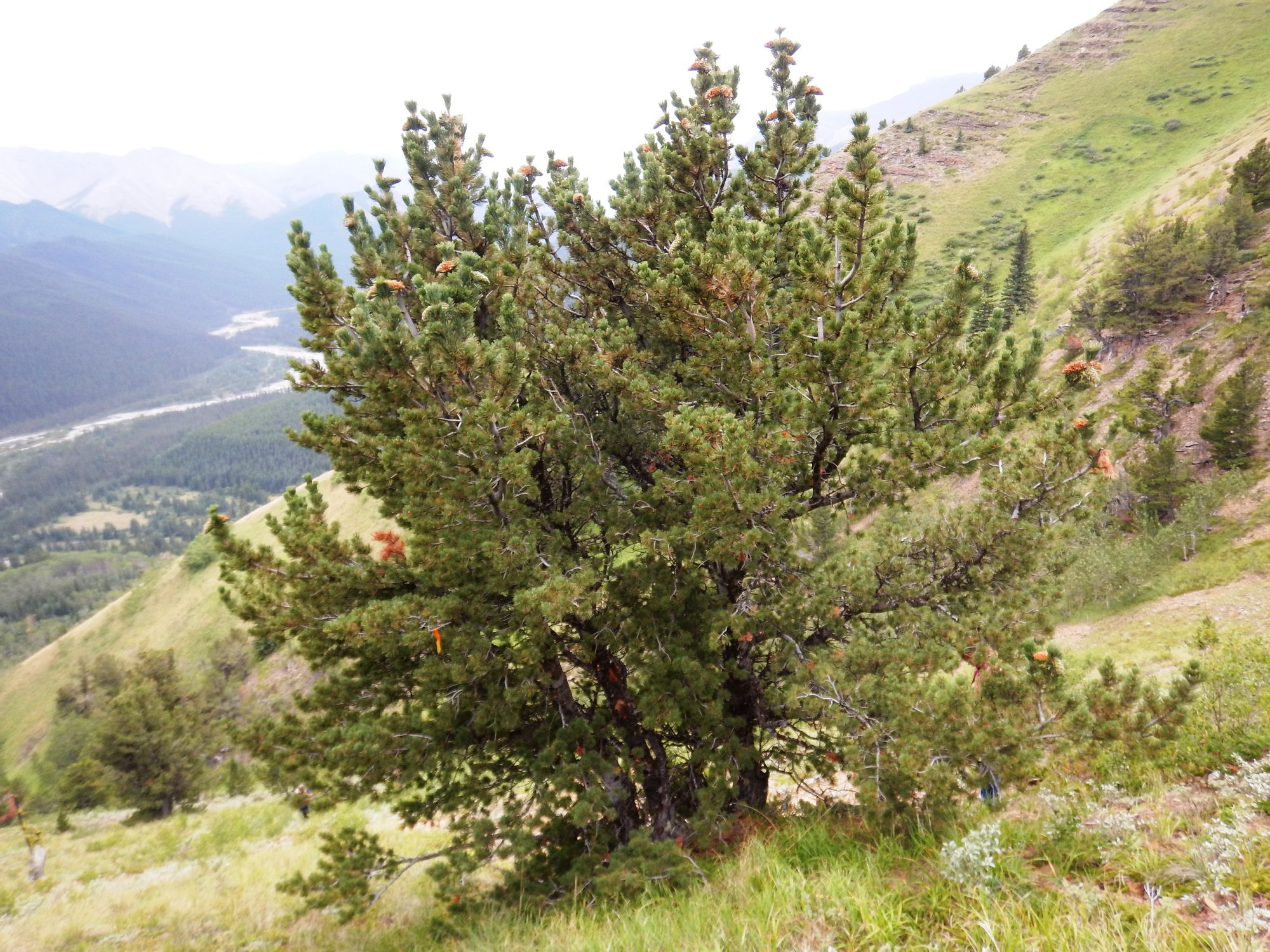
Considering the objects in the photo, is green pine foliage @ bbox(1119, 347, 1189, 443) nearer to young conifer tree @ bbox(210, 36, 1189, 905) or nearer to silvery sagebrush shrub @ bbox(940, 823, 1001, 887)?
young conifer tree @ bbox(210, 36, 1189, 905)

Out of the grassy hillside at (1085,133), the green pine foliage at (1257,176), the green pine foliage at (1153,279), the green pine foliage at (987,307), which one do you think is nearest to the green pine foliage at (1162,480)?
the green pine foliage at (987,307)

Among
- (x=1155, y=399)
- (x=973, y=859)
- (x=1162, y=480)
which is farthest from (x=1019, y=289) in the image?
(x=973, y=859)

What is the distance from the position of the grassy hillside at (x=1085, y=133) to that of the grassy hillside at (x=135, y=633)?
68.8m

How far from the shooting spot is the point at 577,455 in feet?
22.0

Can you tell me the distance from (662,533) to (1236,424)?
2760 centimetres

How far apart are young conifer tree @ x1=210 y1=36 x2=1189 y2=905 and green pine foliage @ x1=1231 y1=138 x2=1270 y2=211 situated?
139ft

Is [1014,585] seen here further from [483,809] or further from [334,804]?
[334,804]

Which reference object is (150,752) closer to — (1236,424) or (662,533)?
(662,533)

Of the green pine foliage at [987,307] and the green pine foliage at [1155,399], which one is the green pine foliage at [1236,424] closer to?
the green pine foliage at [1155,399]

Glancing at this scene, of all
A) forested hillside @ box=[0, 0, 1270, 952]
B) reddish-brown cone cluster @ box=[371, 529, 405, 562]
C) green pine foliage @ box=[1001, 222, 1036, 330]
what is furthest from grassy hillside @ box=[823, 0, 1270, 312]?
reddish-brown cone cluster @ box=[371, 529, 405, 562]

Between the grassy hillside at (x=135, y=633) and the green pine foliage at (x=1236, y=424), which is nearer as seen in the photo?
the green pine foliage at (x=1236, y=424)

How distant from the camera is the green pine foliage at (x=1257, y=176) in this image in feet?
105

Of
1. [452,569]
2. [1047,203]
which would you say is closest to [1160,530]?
[452,569]

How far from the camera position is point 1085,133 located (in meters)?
71.1
